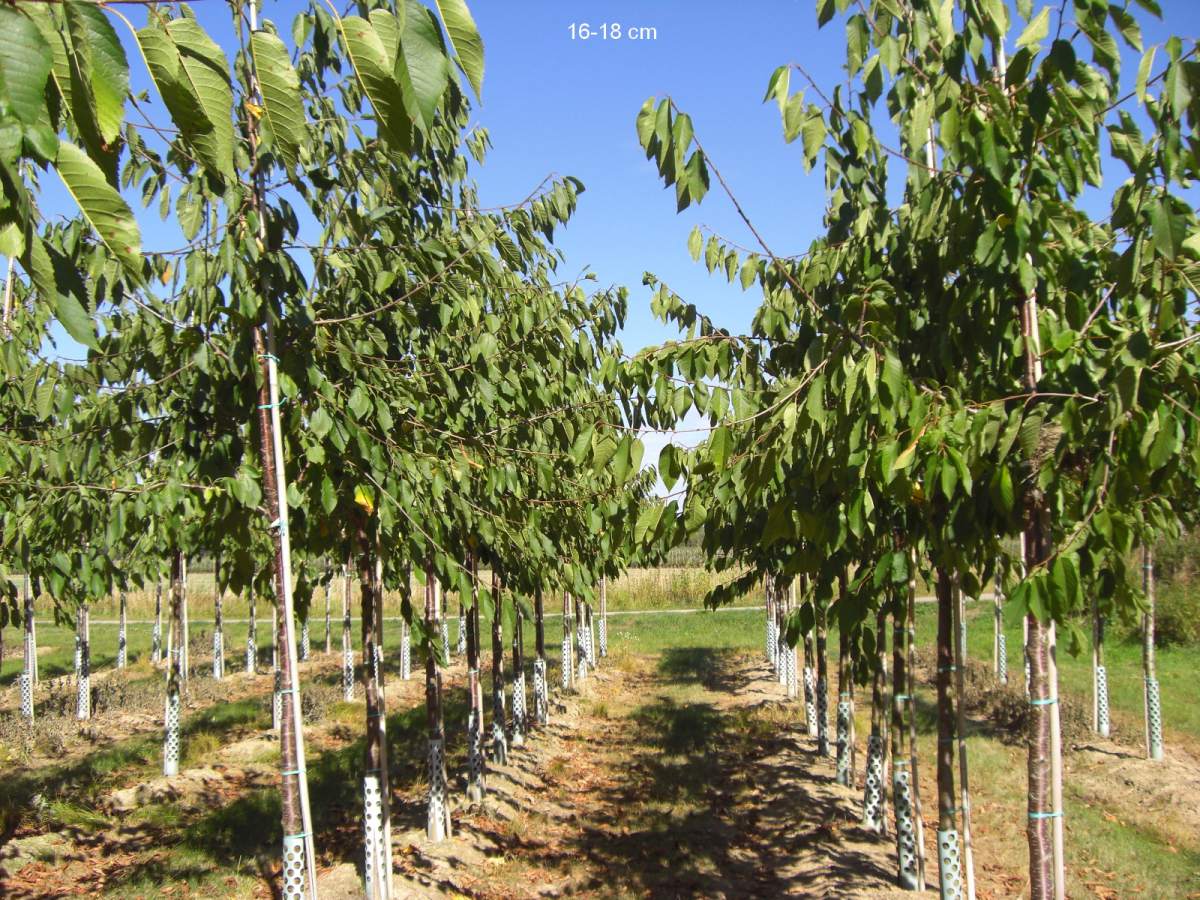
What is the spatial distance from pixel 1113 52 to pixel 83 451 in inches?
180

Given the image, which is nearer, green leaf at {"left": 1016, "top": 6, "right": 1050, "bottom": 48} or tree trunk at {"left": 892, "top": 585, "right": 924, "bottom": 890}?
green leaf at {"left": 1016, "top": 6, "right": 1050, "bottom": 48}

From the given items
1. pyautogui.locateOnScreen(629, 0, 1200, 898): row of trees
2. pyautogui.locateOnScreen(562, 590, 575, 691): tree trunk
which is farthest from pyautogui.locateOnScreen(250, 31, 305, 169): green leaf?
pyautogui.locateOnScreen(562, 590, 575, 691): tree trunk

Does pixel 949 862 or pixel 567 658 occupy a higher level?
pixel 949 862

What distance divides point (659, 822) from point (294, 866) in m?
5.95

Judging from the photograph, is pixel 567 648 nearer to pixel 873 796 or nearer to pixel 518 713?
pixel 518 713

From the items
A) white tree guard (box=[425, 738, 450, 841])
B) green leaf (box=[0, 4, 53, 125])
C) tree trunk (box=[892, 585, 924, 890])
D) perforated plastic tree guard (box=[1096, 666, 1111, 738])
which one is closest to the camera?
green leaf (box=[0, 4, 53, 125])

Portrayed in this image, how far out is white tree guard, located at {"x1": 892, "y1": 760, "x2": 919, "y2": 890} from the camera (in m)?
6.52

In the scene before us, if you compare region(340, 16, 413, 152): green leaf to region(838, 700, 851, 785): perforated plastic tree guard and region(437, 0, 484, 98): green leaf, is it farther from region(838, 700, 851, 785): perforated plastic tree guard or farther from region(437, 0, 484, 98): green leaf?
region(838, 700, 851, 785): perforated plastic tree guard

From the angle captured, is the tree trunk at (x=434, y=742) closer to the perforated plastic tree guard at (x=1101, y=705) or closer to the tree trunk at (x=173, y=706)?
the tree trunk at (x=173, y=706)

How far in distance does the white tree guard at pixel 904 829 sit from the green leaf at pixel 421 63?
251 inches

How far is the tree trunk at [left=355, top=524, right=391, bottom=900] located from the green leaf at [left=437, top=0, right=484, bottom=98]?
4.69 m

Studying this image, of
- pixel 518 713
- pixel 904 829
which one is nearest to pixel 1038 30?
pixel 904 829

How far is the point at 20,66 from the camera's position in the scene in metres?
0.97

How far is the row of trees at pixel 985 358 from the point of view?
102 inches
